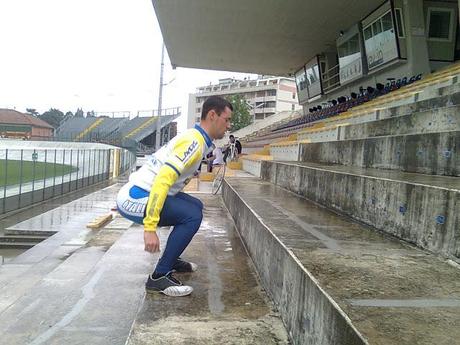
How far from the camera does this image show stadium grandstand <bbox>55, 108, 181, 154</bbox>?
215 ft

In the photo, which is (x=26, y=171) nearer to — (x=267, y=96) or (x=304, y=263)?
(x=304, y=263)

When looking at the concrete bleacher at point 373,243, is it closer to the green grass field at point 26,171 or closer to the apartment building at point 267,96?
the green grass field at point 26,171

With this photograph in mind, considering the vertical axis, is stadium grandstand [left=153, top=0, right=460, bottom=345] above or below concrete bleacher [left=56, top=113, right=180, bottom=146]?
below

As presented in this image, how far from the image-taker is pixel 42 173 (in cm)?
1695

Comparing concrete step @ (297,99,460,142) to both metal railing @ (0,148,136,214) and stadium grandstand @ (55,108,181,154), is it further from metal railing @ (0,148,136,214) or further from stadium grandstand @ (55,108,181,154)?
stadium grandstand @ (55,108,181,154)

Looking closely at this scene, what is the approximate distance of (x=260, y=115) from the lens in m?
98.9

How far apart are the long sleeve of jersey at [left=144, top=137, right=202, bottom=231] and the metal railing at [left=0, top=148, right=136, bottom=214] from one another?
12.3 meters

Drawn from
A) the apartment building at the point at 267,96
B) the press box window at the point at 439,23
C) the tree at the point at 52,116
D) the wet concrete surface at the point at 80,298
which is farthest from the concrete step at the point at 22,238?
the tree at the point at 52,116

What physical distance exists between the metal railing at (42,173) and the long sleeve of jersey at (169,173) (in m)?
12.3

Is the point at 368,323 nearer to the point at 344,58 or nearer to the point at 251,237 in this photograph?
the point at 251,237

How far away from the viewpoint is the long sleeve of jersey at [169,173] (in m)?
2.99

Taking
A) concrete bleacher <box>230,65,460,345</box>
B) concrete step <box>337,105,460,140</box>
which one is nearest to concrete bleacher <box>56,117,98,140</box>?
concrete step <box>337,105,460,140</box>

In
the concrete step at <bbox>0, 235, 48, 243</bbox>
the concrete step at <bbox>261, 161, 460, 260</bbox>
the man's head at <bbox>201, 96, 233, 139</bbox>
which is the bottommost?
the concrete step at <bbox>0, 235, 48, 243</bbox>

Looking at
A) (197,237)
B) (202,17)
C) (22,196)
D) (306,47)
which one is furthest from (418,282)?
(306,47)
